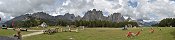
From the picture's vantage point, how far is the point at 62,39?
205ft

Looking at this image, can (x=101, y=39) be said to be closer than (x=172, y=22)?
Yes

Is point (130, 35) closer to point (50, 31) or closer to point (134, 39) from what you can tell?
point (134, 39)

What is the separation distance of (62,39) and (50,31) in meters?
22.7

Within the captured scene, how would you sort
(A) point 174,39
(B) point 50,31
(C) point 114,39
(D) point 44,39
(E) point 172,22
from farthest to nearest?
(E) point 172,22
(B) point 50,31
(D) point 44,39
(C) point 114,39
(A) point 174,39

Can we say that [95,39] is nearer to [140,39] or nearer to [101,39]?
[101,39]

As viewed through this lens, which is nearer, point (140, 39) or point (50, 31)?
point (140, 39)

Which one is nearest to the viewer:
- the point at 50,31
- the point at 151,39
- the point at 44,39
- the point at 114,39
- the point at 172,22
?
the point at 151,39

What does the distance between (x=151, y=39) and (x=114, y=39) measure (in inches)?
284

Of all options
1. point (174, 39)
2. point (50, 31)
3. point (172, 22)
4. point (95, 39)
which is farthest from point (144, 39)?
point (172, 22)

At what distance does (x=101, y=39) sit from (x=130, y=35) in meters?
5.38

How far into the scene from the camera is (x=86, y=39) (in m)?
60.8

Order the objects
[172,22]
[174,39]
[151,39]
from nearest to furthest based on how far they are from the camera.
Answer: [174,39] < [151,39] < [172,22]

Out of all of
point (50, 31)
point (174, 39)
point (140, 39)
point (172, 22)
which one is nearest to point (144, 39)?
point (140, 39)

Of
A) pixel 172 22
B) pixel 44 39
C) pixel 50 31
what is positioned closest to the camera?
pixel 44 39
